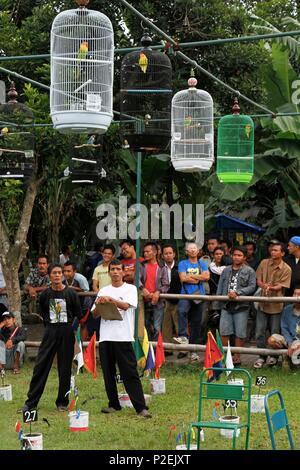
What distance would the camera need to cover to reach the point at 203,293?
490 inches

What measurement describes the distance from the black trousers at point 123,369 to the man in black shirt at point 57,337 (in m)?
0.52

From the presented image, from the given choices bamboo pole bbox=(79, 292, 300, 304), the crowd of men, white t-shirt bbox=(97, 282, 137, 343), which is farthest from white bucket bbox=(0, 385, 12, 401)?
bamboo pole bbox=(79, 292, 300, 304)

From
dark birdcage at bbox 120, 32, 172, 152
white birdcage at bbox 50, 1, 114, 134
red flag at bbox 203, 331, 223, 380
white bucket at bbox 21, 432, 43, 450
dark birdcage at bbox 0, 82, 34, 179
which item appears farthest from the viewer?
dark birdcage at bbox 0, 82, 34, 179

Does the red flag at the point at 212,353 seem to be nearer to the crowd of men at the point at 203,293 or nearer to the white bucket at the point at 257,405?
the white bucket at the point at 257,405

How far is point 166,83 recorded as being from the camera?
9.13m

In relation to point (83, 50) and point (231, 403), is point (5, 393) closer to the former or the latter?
point (231, 403)

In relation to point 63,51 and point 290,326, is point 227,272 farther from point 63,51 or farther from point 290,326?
point 63,51

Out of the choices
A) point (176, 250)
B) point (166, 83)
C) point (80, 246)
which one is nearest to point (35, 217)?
point (80, 246)

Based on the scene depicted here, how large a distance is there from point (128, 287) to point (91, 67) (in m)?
2.55

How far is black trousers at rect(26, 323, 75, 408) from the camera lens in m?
9.09

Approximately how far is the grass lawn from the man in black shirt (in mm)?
297

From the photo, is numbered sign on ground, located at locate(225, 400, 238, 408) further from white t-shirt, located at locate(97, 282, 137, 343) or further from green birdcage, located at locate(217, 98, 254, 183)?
green birdcage, located at locate(217, 98, 254, 183)

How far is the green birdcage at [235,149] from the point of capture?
10.6 metres

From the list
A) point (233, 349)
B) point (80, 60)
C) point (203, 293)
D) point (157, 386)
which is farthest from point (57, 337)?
point (203, 293)
